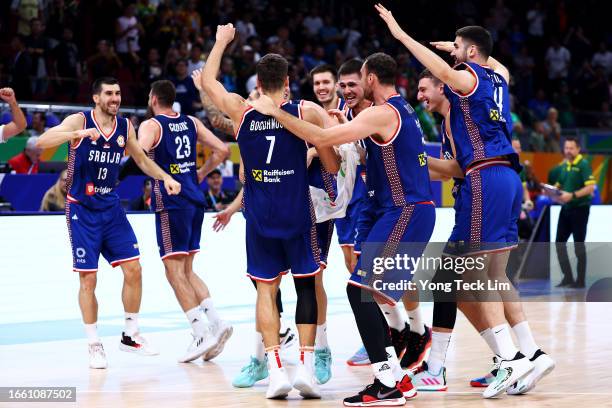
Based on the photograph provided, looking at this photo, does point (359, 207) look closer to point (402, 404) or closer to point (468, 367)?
point (468, 367)

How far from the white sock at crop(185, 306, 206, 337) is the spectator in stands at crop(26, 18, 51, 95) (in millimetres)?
7327

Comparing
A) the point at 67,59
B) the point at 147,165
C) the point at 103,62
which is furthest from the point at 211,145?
the point at 103,62

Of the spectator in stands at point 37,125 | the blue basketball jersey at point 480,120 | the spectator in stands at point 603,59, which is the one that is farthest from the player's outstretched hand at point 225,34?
the spectator in stands at point 603,59

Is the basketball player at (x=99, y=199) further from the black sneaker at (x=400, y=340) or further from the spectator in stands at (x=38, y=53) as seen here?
the spectator in stands at (x=38, y=53)

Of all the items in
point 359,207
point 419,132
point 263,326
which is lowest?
point 263,326

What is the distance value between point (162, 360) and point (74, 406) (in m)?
2.05

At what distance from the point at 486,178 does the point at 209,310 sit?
9.25 ft

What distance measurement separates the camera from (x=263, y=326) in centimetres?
712

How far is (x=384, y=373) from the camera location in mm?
6754

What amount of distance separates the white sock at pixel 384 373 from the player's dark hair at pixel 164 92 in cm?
339

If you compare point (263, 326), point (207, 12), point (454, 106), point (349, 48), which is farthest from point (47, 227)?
point (349, 48)

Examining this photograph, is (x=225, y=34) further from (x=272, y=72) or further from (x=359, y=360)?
(x=359, y=360)

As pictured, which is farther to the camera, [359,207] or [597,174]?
[597,174]

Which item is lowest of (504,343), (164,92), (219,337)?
(219,337)
